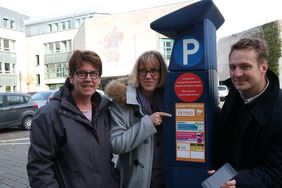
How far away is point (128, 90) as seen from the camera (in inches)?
101

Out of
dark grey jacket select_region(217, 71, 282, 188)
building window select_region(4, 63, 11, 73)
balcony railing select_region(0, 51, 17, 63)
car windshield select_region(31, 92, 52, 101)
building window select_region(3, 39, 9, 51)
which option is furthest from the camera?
building window select_region(3, 39, 9, 51)

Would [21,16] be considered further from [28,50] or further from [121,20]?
[121,20]

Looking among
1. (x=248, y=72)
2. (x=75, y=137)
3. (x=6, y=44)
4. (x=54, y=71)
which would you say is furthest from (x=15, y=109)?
(x=54, y=71)

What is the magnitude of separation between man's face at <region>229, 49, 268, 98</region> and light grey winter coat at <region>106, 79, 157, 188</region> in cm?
74

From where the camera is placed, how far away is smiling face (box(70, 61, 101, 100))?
2.31 metres

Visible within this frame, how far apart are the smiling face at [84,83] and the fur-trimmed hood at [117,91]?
23cm

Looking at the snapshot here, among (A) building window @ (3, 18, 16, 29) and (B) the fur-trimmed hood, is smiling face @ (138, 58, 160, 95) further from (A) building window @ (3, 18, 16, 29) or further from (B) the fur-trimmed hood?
(A) building window @ (3, 18, 16, 29)

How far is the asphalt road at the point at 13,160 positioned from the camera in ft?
16.8

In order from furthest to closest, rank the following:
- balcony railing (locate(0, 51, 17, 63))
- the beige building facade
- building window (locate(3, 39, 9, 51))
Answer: building window (locate(3, 39, 9, 51)), balcony railing (locate(0, 51, 17, 63)), the beige building facade

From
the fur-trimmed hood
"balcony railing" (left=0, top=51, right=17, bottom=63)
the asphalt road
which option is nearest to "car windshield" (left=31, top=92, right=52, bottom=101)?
the asphalt road

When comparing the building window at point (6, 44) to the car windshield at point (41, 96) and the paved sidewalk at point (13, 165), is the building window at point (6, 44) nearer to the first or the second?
the car windshield at point (41, 96)

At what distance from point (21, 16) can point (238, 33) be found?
3188 cm

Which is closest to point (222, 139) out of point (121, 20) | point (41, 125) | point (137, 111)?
point (137, 111)

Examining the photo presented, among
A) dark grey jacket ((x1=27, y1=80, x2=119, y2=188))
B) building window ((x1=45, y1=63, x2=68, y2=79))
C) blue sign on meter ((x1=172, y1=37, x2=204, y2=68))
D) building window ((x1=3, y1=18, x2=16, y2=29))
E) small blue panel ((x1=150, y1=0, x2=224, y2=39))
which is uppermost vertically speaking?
building window ((x1=3, y1=18, x2=16, y2=29))
